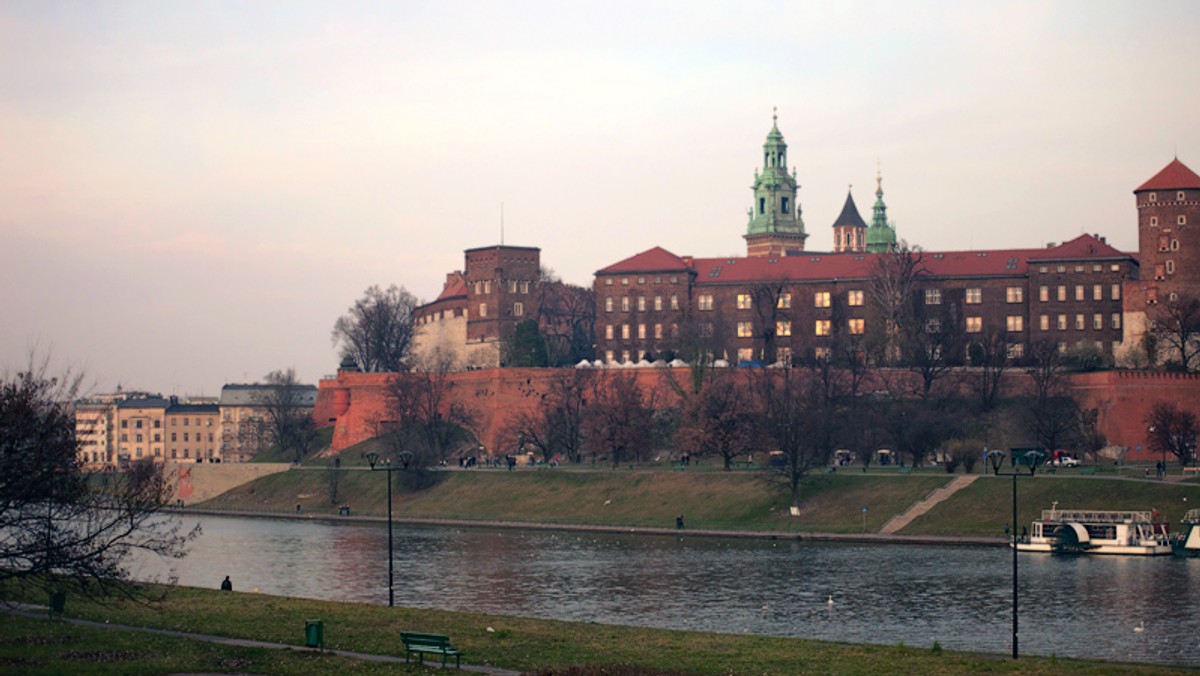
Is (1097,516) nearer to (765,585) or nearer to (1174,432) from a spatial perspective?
(765,585)

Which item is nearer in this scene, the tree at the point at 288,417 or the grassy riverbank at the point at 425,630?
the grassy riverbank at the point at 425,630

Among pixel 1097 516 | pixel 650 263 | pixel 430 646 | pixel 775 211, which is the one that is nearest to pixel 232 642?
pixel 430 646

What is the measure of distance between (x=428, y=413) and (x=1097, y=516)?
2139 inches

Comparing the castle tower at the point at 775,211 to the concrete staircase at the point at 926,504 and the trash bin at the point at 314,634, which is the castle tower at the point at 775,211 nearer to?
the concrete staircase at the point at 926,504

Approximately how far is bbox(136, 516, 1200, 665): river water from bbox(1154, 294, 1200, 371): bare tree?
35797mm

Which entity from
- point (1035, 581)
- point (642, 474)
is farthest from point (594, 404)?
point (1035, 581)

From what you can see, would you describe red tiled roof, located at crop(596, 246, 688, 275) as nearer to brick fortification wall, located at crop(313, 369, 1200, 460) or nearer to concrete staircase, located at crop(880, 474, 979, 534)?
brick fortification wall, located at crop(313, 369, 1200, 460)

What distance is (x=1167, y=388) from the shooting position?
87.7m

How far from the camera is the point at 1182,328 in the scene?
305 ft

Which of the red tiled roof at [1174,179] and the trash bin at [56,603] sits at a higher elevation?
the red tiled roof at [1174,179]

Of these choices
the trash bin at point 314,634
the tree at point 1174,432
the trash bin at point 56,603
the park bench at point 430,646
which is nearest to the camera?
the park bench at point 430,646

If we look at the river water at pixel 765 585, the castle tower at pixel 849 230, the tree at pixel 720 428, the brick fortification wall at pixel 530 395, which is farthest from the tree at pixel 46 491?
the castle tower at pixel 849 230

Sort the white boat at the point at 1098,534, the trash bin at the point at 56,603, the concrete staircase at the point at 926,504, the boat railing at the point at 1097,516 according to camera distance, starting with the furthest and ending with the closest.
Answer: the concrete staircase at the point at 926,504
the boat railing at the point at 1097,516
the white boat at the point at 1098,534
the trash bin at the point at 56,603

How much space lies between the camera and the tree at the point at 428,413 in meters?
105
